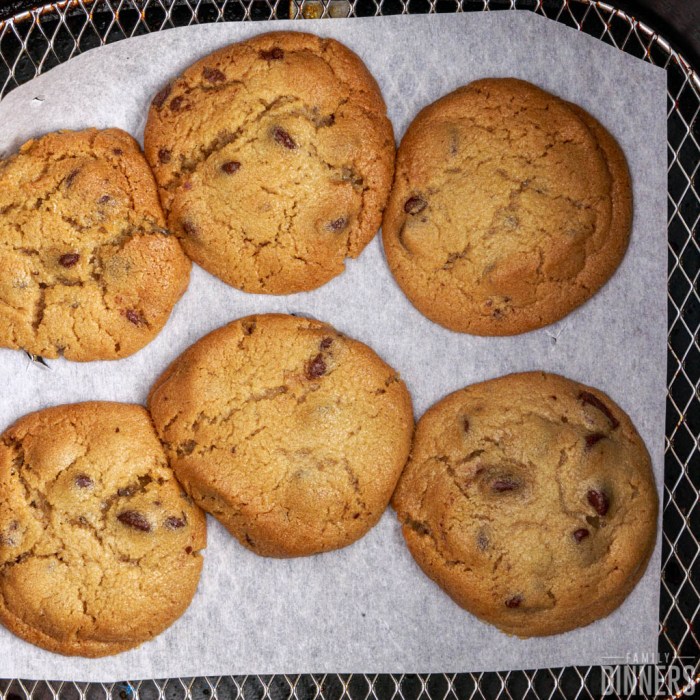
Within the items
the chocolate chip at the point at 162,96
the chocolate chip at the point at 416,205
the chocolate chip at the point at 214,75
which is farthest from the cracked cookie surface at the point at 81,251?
the chocolate chip at the point at 416,205

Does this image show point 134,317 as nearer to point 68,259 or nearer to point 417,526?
point 68,259

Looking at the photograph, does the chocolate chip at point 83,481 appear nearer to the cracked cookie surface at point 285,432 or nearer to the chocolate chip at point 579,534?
the cracked cookie surface at point 285,432

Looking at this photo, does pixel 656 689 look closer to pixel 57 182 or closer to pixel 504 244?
pixel 504 244

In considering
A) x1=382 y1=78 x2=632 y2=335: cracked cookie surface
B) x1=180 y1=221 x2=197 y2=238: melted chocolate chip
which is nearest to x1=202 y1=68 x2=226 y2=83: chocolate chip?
x1=180 y1=221 x2=197 y2=238: melted chocolate chip

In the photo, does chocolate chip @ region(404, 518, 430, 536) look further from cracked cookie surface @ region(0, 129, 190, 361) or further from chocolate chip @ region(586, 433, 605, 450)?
cracked cookie surface @ region(0, 129, 190, 361)

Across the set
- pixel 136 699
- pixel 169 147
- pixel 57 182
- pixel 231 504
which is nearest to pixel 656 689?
pixel 231 504

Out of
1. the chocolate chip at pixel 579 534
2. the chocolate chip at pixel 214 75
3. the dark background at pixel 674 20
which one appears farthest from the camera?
the dark background at pixel 674 20

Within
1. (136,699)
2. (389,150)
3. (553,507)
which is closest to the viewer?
(553,507)
